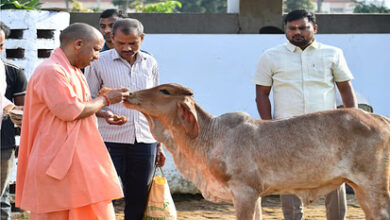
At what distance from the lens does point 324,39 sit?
865 cm

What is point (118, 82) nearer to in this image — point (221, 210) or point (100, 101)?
point (100, 101)

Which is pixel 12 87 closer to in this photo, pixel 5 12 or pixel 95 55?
pixel 95 55

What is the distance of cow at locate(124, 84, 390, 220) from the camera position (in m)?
4.54

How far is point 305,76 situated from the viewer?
208 inches

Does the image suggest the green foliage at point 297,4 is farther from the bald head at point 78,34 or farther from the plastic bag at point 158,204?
the bald head at point 78,34

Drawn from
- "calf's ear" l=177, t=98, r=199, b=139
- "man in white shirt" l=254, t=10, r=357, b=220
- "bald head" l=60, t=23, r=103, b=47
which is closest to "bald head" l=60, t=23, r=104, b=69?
"bald head" l=60, t=23, r=103, b=47

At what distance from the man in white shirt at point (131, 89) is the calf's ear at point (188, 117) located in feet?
2.06

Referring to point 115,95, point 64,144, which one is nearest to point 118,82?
point 115,95

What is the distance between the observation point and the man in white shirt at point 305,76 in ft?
17.4

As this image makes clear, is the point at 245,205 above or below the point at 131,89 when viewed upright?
below

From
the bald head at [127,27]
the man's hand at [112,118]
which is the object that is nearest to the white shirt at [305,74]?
the bald head at [127,27]

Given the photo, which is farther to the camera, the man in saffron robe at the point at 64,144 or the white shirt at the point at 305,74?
the white shirt at the point at 305,74

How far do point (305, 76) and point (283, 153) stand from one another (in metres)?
0.95

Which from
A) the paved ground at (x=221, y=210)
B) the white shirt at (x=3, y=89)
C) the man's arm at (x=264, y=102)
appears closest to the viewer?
the white shirt at (x=3, y=89)
